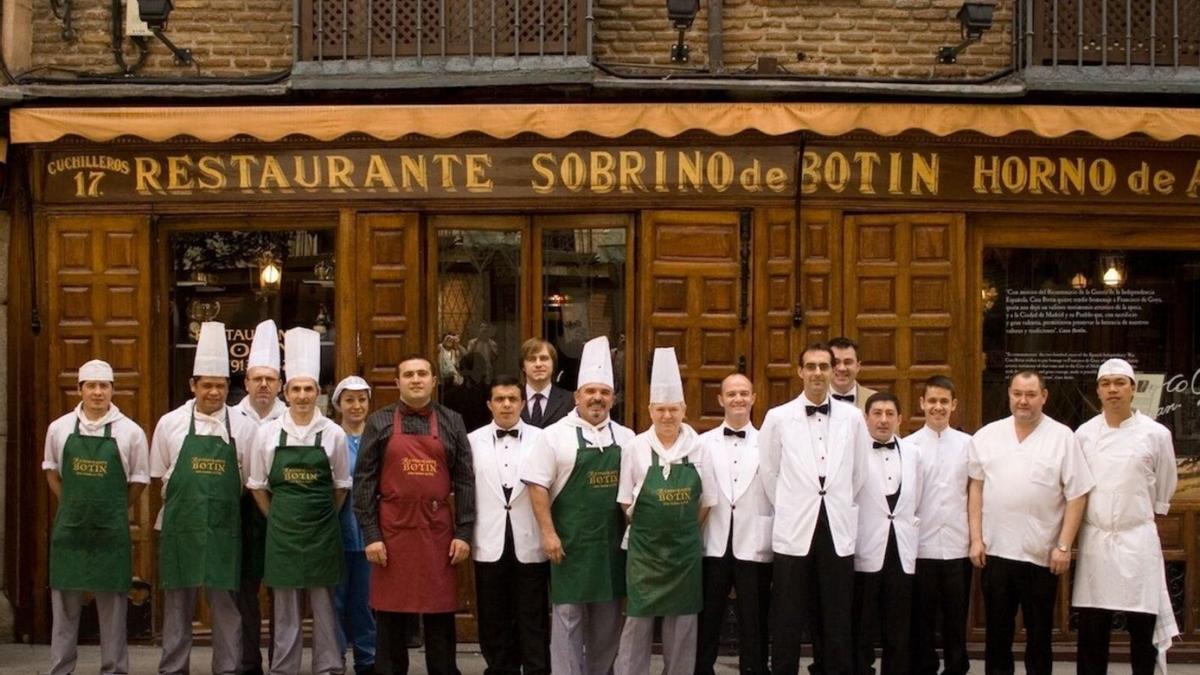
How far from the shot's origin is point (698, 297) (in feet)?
36.0

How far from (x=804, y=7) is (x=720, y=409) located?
3.11 metres

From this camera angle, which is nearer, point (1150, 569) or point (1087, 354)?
point (1150, 569)

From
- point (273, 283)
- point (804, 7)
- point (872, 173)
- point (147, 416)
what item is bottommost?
point (147, 416)

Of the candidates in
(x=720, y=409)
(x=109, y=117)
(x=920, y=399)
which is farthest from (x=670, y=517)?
(x=109, y=117)

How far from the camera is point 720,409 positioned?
1097 centimetres

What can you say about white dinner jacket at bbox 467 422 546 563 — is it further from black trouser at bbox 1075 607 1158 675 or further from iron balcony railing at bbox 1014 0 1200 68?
iron balcony railing at bbox 1014 0 1200 68

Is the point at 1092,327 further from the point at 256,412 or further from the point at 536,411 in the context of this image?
the point at 256,412

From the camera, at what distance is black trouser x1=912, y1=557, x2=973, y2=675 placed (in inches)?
375

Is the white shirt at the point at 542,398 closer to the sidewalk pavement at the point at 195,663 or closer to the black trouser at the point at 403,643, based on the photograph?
the black trouser at the point at 403,643

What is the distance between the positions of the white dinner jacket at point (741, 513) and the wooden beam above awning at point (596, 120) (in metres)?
2.32

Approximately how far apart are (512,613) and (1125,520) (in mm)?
3778

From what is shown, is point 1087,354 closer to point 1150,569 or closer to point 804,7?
point 1150,569

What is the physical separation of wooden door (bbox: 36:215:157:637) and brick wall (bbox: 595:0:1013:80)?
3861 mm

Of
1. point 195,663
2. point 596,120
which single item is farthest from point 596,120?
point 195,663
